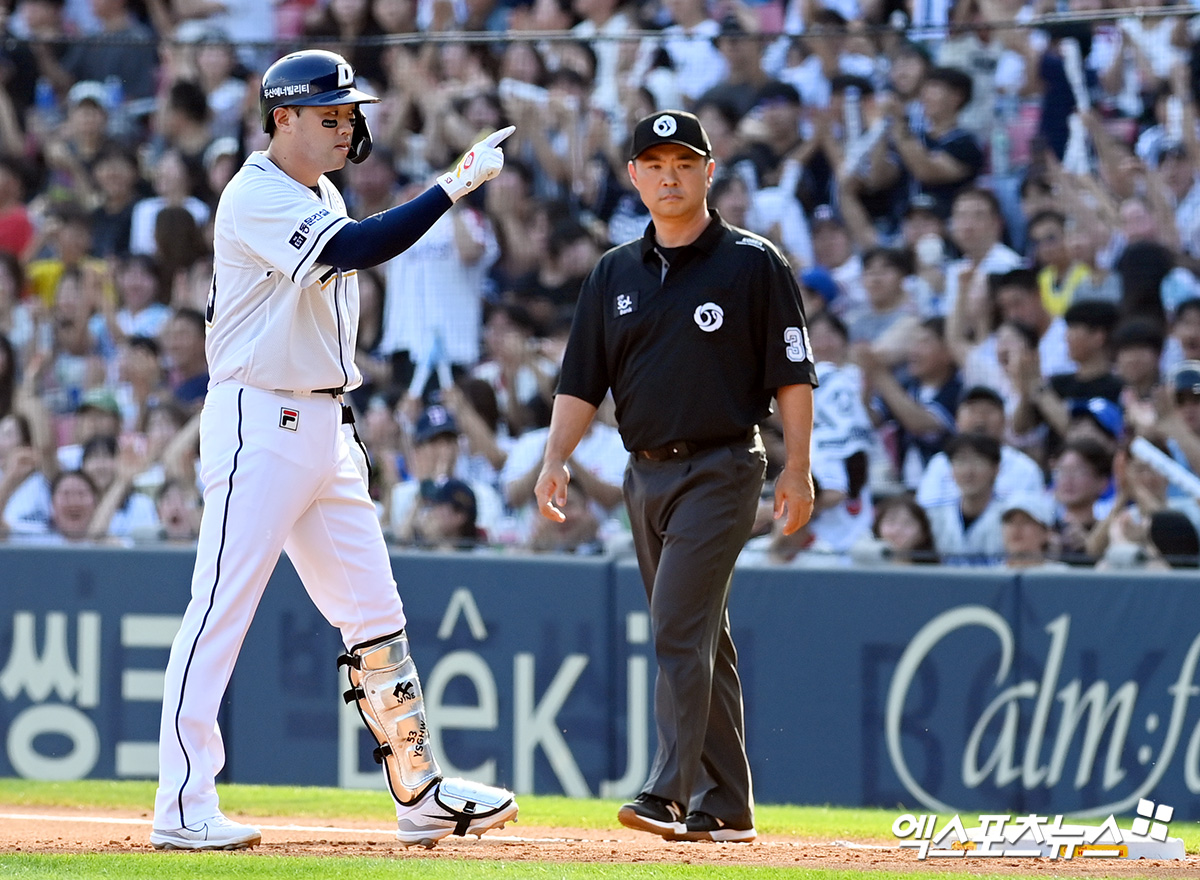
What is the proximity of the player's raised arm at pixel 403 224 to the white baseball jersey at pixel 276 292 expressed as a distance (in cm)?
4

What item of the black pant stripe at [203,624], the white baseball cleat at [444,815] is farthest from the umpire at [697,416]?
the black pant stripe at [203,624]

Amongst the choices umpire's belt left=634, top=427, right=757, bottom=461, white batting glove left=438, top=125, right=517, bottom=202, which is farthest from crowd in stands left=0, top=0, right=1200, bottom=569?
white batting glove left=438, top=125, right=517, bottom=202

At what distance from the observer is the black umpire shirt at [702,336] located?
511cm

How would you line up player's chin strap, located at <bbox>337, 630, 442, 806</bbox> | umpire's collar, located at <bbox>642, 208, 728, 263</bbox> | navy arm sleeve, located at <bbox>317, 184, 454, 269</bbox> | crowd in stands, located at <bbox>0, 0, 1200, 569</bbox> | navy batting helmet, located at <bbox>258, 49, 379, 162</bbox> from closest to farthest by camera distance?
1. navy arm sleeve, located at <bbox>317, 184, 454, 269</bbox>
2. navy batting helmet, located at <bbox>258, 49, 379, 162</bbox>
3. player's chin strap, located at <bbox>337, 630, 442, 806</bbox>
4. umpire's collar, located at <bbox>642, 208, 728, 263</bbox>
5. crowd in stands, located at <bbox>0, 0, 1200, 569</bbox>

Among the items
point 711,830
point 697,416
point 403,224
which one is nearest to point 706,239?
point 697,416

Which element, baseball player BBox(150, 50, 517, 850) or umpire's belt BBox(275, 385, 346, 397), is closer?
baseball player BBox(150, 50, 517, 850)

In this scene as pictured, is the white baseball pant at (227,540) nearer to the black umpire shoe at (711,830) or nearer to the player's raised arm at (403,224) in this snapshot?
the player's raised arm at (403,224)

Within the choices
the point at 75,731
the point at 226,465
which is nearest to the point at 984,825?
the point at 226,465

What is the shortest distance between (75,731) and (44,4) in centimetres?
586

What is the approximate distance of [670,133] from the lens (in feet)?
16.7

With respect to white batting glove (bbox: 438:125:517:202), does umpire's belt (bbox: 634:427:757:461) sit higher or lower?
lower

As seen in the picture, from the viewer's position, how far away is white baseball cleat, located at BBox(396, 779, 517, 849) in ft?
16.0

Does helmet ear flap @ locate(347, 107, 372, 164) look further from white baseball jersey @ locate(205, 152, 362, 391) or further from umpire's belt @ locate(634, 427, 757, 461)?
umpire's belt @ locate(634, 427, 757, 461)

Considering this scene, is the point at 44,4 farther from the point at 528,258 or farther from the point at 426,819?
the point at 426,819
